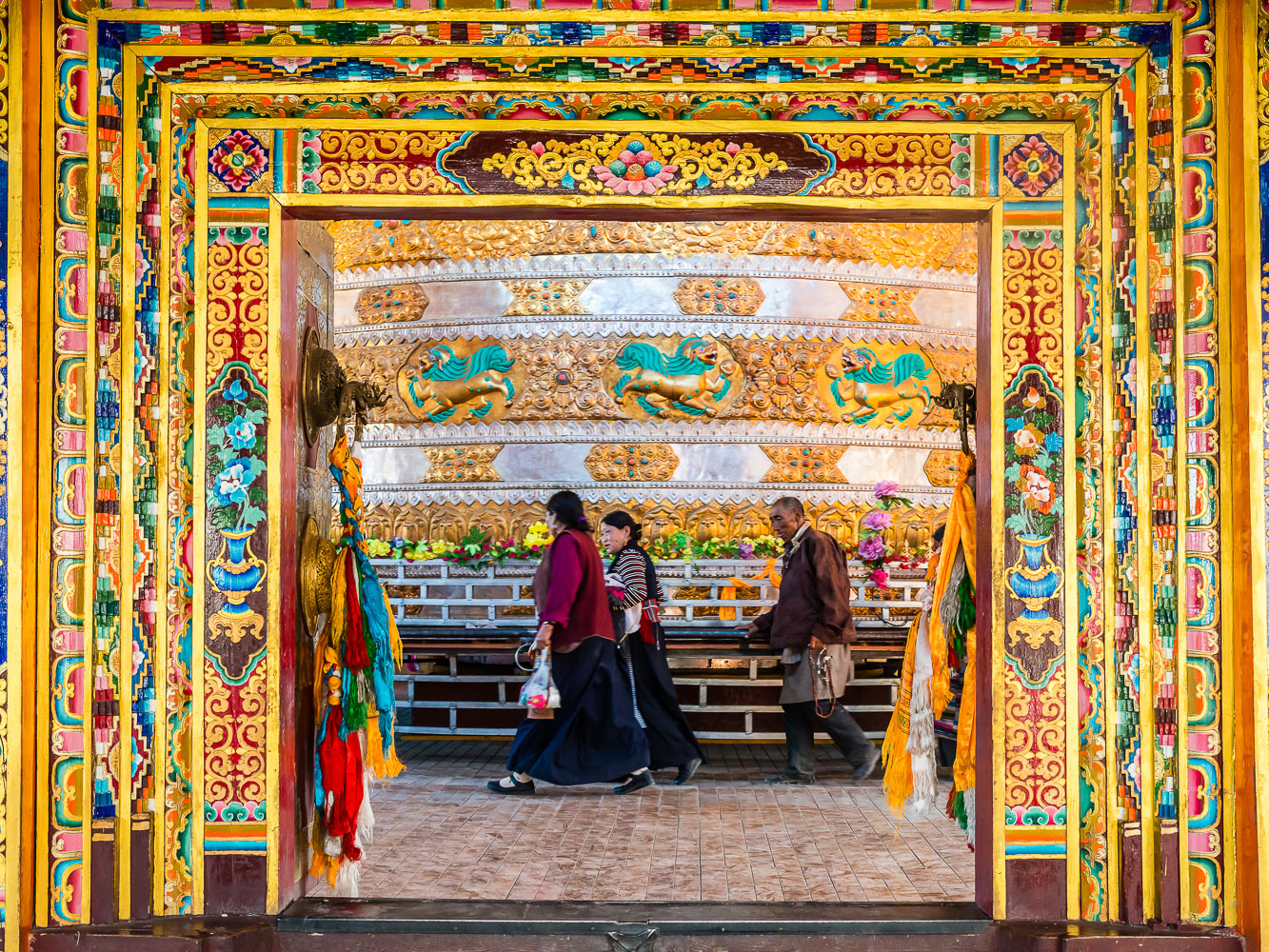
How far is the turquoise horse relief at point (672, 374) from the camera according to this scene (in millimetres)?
10109

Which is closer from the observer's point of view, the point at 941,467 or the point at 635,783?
the point at 635,783

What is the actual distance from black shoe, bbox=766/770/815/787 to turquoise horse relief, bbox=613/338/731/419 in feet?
11.6

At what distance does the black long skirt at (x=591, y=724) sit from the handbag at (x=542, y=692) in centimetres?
16

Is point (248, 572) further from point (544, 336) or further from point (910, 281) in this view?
point (910, 281)

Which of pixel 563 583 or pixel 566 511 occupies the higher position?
pixel 566 511

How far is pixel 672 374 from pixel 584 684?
380 centimetres

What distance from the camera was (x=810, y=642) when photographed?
7527mm

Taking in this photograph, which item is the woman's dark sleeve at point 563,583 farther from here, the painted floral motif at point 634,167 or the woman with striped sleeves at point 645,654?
the painted floral motif at point 634,167

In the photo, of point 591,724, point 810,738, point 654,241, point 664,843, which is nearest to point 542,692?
point 591,724

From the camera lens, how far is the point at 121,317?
4.41m

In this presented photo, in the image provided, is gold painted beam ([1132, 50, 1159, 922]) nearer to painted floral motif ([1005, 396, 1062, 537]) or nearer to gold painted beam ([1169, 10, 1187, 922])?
gold painted beam ([1169, 10, 1187, 922])

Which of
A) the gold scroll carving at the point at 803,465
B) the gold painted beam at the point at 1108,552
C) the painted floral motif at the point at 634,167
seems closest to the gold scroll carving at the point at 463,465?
the gold scroll carving at the point at 803,465

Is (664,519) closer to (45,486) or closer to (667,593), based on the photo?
(667,593)

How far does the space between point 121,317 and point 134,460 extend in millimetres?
540
